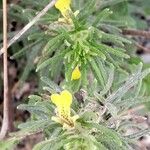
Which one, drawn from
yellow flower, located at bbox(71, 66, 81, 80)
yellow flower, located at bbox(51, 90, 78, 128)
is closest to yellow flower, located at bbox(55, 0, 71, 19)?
yellow flower, located at bbox(71, 66, 81, 80)

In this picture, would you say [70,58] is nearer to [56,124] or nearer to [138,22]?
[56,124]

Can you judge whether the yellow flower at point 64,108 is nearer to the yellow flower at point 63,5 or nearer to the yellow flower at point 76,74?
the yellow flower at point 76,74

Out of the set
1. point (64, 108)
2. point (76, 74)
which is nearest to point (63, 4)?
point (76, 74)

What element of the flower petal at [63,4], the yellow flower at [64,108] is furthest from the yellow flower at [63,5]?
the yellow flower at [64,108]

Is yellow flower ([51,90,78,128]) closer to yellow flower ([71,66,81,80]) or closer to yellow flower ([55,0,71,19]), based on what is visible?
yellow flower ([71,66,81,80])

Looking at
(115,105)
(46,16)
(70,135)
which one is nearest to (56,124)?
(70,135)

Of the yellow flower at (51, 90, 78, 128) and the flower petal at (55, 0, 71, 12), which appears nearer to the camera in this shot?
the yellow flower at (51, 90, 78, 128)

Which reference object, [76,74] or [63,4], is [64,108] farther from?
[63,4]

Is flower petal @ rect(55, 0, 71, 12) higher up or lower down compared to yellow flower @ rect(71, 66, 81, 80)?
higher up
